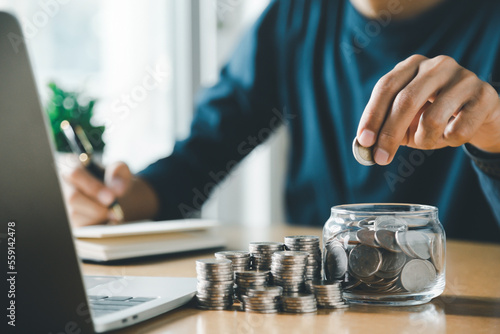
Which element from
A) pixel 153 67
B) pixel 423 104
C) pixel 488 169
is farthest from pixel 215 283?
pixel 153 67

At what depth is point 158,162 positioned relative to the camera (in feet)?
5.29

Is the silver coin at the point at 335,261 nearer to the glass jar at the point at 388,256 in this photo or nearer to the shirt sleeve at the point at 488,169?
the glass jar at the point at 388,256

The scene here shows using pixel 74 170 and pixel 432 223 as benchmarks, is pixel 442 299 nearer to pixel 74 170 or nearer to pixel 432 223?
pixel 432 223

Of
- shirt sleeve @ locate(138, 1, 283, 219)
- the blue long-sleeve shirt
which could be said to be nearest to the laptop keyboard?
the blue long-sleeve shirt

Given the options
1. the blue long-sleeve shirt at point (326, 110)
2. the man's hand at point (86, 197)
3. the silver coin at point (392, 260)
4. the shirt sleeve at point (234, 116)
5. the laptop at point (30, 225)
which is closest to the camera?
the laptop at point (30, 225)

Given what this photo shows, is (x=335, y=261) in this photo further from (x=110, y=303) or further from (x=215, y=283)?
(x=110, y=303)

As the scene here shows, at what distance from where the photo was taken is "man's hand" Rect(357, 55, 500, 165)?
68 centimetres

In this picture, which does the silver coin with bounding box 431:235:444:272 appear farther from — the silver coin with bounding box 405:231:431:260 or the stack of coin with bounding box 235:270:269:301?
the stack of coin with bounding box 235:270:269:301

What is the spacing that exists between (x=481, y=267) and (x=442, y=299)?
29 centimetres

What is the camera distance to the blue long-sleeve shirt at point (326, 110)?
1.41m

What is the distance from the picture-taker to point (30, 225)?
1.65ft

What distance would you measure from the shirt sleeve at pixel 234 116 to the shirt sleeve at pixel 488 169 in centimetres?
85

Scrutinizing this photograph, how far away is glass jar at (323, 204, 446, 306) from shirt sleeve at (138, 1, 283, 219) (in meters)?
1.01

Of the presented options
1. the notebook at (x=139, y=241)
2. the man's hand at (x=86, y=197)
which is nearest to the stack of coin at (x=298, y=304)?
the notebook at (x=139, y=241)
